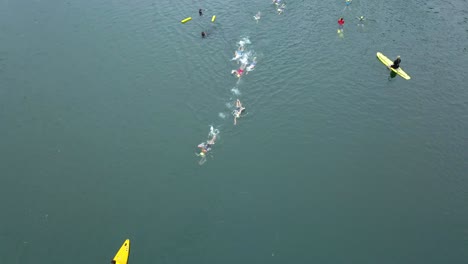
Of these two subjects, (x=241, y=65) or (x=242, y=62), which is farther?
(x=242, y=62)

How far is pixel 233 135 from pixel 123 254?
1672 cm

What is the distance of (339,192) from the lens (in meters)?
36.9

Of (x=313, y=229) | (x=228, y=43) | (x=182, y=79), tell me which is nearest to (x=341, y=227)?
(x=313, y=229)

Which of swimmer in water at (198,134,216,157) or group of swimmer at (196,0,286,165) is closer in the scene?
swimmer in water at (198,134,216,157)

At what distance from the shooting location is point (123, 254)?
104 ft

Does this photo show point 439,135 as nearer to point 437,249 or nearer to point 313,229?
point 437,249

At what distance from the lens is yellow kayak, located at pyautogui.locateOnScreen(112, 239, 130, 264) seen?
31.3 meters

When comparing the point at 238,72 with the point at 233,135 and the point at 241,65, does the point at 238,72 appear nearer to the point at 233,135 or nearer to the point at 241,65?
the point at 241,65

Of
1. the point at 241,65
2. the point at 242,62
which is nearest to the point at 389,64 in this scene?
the point at 242,62

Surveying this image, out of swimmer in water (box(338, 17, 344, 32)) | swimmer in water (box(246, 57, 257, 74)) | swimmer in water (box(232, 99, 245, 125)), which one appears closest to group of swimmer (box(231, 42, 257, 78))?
swimmer in water (box(246, 57, 257, 74))

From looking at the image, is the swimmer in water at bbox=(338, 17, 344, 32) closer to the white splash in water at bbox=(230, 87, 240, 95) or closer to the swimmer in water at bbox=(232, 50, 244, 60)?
the swimmer in water at bbox=(232, 50, 244, 60)

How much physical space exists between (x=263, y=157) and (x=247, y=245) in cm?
1015

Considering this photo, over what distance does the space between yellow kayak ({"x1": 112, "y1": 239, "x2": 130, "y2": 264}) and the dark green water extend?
2.88 feet

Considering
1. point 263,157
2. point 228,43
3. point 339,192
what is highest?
point 228,43
